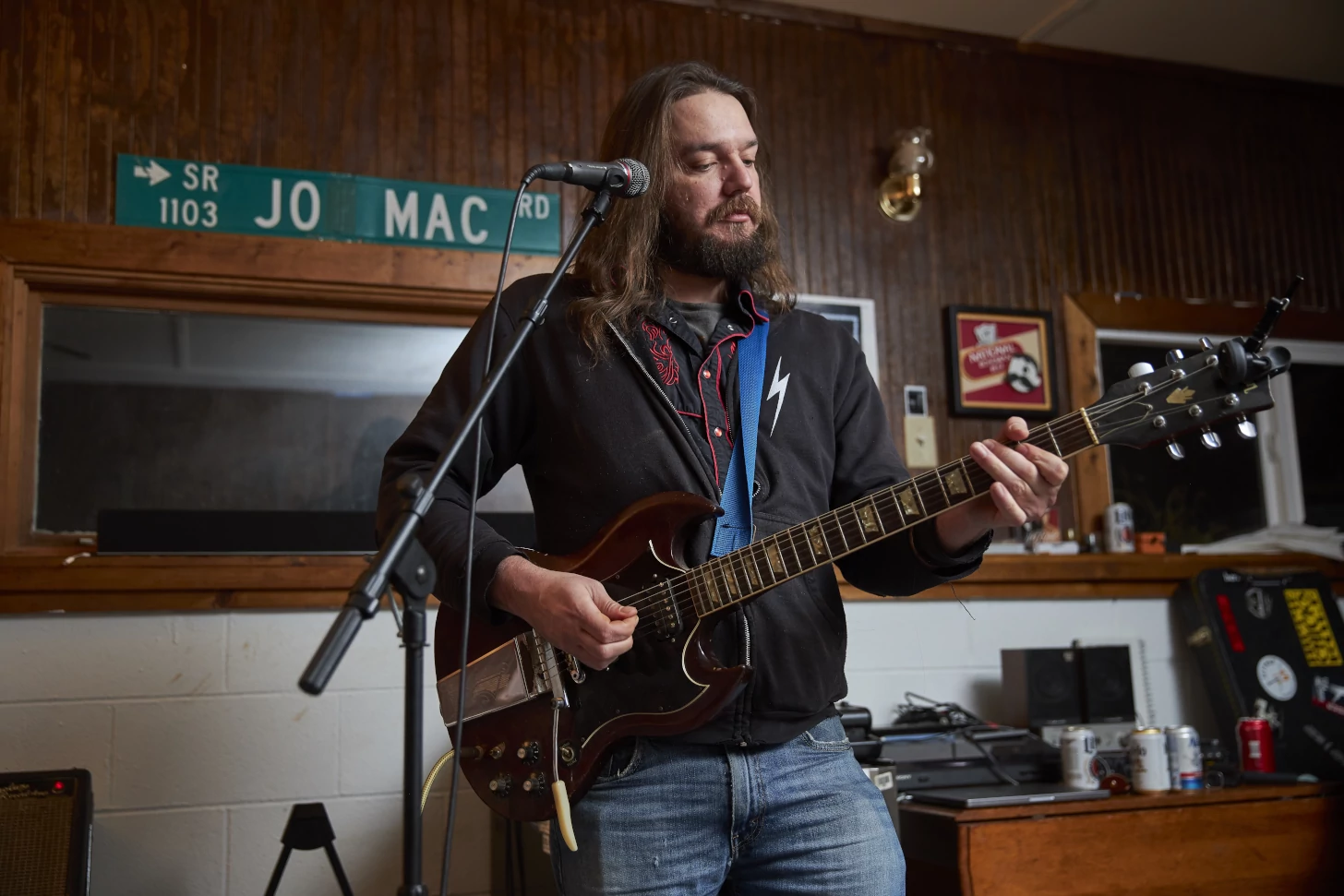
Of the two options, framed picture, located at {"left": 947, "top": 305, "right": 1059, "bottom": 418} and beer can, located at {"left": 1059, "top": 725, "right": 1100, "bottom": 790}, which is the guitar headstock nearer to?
beer can, located at {"left": 1059, "top": 725, "right": 1100, "bottom": 790}

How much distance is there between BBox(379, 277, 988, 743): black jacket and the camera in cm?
145

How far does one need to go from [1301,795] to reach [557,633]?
2.21m

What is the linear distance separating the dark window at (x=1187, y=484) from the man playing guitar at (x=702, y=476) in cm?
214

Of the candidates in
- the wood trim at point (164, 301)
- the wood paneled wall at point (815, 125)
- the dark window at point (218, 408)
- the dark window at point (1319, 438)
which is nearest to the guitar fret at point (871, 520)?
the wood trim at point (164, 301)

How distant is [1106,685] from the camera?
9.83ft

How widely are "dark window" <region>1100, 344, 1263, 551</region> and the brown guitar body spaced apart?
96.4 inches

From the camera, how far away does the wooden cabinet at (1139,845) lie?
7.72 feet

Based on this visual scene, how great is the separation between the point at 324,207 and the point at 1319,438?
323 centimetres

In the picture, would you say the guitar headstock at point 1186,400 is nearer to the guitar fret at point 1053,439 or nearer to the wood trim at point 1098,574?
the guitar fret at point 1053,439

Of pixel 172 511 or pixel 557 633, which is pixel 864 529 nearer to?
pixel 557 633

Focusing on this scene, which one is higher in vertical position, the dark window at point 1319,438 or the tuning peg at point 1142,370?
the dark window at point 1319,438

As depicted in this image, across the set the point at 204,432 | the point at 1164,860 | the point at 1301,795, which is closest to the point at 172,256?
the point at 204,432

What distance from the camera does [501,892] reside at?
2.67 m

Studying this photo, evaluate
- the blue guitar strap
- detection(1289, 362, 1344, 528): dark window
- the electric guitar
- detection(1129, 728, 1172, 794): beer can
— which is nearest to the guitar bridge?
the electric guitar
